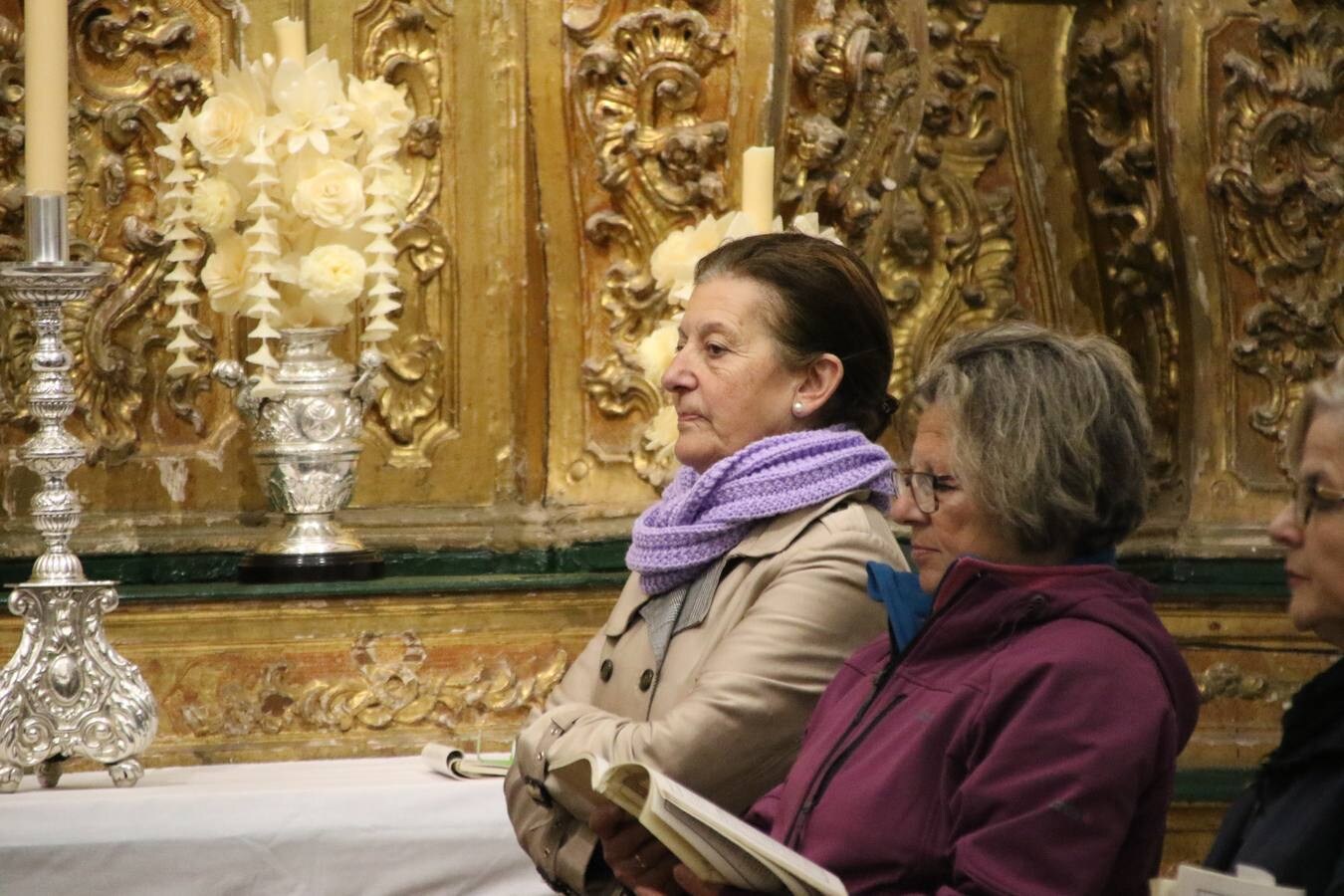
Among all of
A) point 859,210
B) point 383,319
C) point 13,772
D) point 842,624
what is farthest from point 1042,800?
point 859,210

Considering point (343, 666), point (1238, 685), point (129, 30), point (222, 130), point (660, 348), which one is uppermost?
point (129, 30)

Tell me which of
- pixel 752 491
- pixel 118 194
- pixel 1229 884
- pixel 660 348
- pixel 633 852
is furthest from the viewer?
pixel 118 194

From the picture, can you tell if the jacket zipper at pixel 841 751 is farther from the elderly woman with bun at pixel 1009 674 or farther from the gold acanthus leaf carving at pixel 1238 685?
the gold acanthus leaf carving at pixel 1238 685

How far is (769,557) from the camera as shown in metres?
2.85

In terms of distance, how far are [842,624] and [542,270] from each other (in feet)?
5.75

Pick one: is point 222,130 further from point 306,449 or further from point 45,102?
point 306,449

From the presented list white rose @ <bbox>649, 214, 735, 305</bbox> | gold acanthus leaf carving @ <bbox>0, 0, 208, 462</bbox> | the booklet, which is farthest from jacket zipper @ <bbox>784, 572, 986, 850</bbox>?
gold acanthus leaf carving @ <bbox>0, 0, 208, 462</bbox>

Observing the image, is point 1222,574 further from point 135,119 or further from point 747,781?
point 135,119

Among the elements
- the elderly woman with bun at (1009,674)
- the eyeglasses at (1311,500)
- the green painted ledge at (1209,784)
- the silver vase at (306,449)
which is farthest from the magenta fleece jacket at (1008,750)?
the green painted ledge at (1209,784)

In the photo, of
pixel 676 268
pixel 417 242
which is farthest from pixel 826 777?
pixel 417 242

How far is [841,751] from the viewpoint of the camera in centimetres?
248

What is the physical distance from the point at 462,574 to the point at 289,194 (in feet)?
3.01

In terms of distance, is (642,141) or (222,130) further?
(642,141)

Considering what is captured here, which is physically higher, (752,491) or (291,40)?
(291,40)
